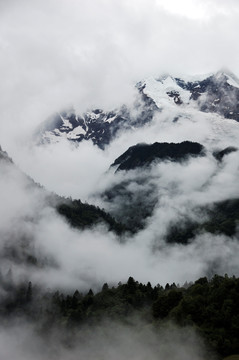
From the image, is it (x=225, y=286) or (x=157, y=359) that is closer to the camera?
(x=157, y=359)

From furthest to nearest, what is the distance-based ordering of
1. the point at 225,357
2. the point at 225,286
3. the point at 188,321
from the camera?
1. the point at 225,286
2. the point at 188,321
3. the point at 225,357

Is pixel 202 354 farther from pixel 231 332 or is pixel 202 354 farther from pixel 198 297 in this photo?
pixel 198 297

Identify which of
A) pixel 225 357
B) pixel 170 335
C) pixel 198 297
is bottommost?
pixel 225 357

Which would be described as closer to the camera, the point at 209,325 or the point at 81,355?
the point at 209,325

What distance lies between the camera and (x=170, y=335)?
168250mm

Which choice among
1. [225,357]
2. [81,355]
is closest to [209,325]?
[225,357]

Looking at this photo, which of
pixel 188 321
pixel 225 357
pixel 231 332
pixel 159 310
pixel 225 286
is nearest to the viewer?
pixel 225 357

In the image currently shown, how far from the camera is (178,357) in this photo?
6102 inches

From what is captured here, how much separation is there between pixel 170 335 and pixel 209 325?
13.9 meters

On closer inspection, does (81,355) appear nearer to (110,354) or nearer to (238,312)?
(110,354)

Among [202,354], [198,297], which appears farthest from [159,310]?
[202,354]

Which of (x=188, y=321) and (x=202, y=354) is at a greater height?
(x=188, y=321)

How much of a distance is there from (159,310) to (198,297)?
2006 centimetres

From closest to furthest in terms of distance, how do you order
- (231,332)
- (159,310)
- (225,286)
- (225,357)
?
(225,357), (231,332), (225,286), (159,310)
